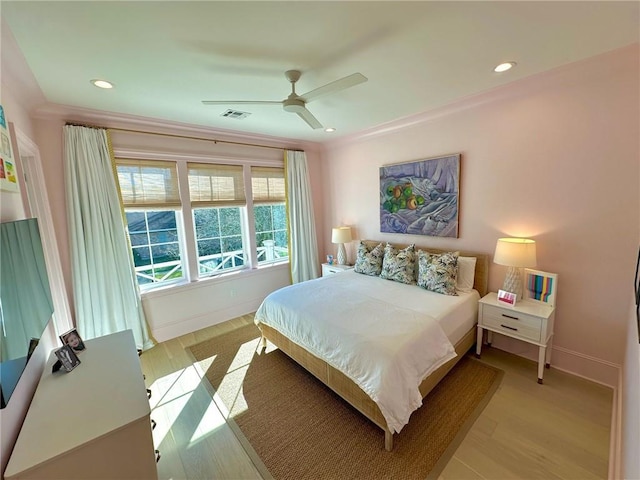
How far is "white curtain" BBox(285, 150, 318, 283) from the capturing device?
13.9 feet

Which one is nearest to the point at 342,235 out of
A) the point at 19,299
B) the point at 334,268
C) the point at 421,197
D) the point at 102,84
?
the point at 334,268

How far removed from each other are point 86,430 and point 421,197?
11.1ft

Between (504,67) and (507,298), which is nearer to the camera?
(504,67)

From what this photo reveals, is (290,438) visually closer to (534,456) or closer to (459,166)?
(534,456)

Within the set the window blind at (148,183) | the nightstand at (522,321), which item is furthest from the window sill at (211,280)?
the nightstand at (522,321)

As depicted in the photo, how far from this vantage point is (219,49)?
5.57 ft

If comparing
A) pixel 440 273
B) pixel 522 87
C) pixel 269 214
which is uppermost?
pixel 522 87

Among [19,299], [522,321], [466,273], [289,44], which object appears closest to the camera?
[19,299]

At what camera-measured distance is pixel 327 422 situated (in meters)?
1.99

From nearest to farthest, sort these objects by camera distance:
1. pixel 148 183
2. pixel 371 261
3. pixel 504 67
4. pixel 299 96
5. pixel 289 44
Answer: pixel 289 44
pixel 299 96
pixel 504 67
pixel 148 183
pixel 371 261

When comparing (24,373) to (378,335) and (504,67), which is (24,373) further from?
(504,67)

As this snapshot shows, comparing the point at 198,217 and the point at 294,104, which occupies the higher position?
the point at 294,104

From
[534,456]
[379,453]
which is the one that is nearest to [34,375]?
[379,453]

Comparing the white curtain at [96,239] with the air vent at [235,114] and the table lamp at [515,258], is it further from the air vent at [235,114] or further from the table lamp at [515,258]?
the table lamp at [515,258]
